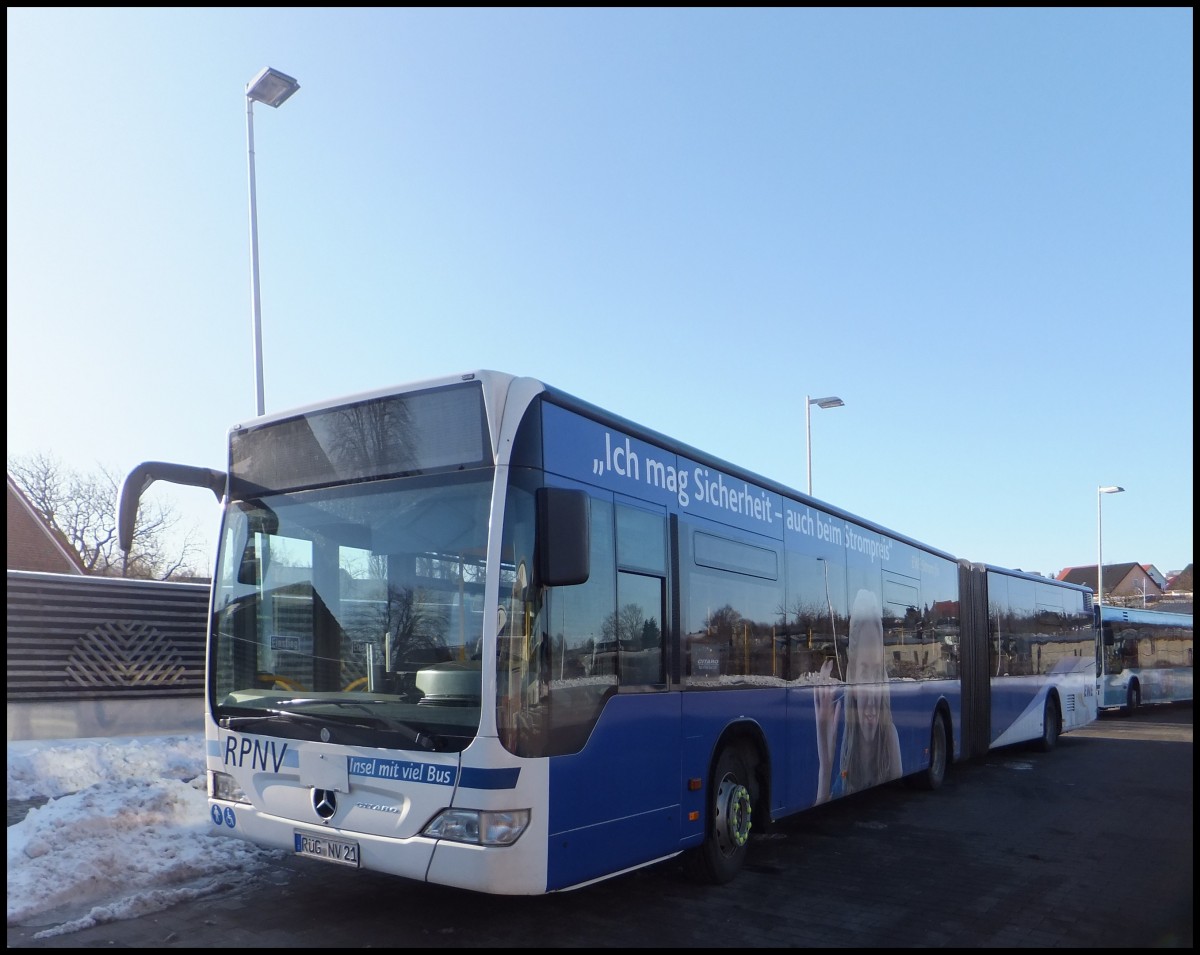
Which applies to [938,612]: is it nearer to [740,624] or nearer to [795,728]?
[795,728]

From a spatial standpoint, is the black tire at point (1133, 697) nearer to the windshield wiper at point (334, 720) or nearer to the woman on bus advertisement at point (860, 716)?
the woman on bus advertisement at point (860, 716)

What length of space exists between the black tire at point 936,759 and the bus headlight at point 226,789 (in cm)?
902

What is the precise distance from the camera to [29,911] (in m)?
6.32

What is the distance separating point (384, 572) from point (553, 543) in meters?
1.17

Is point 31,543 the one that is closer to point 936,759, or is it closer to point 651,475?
point 936,759

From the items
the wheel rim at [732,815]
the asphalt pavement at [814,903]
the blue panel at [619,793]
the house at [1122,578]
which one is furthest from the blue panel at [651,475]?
the house at [1122,578]

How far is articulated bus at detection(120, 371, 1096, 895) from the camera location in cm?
540

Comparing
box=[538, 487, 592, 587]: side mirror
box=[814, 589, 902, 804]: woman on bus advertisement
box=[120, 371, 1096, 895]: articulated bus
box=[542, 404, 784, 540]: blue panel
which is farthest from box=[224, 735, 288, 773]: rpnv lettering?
box=[814, 589, 902, 804]: woman on bus advertisement

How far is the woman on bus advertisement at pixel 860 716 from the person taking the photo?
9.35 meters

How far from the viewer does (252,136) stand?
14.1 meters

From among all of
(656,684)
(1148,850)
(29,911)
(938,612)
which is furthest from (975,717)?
(29,911)

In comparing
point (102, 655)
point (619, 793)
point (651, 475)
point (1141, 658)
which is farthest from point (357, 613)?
point (1141, 658)

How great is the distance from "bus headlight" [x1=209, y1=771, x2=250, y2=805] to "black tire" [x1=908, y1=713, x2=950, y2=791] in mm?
9023

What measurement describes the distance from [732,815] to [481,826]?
113 inches
